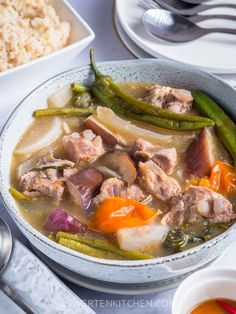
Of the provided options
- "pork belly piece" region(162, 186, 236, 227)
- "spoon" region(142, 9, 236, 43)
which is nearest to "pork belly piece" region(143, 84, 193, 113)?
"pork belly piece" region(162, 186, 236, 227)

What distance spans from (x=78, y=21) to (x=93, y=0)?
36 centimetres

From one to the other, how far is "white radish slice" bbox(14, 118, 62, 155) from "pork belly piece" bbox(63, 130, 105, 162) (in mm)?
71

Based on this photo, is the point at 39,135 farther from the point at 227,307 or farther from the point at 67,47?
the point at 227,307

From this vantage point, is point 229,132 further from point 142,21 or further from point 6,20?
point 6,20

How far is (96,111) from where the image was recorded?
219 centimetres

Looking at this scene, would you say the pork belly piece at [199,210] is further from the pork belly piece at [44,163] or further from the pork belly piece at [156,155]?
the pork belly piece at [44,163]

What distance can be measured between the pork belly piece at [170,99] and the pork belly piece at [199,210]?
433 mm

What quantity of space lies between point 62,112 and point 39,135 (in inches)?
4.8

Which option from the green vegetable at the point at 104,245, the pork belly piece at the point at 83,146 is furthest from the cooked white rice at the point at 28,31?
the green vegetable at the point at 104,245

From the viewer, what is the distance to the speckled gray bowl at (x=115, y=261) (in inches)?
66.4

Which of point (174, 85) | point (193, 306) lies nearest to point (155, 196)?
point (193, 306)

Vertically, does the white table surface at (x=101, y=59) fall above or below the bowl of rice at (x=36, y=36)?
below

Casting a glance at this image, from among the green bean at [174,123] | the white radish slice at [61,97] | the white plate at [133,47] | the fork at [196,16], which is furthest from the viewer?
the fork at [196,16]

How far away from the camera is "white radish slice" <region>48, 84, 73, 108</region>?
223cm
